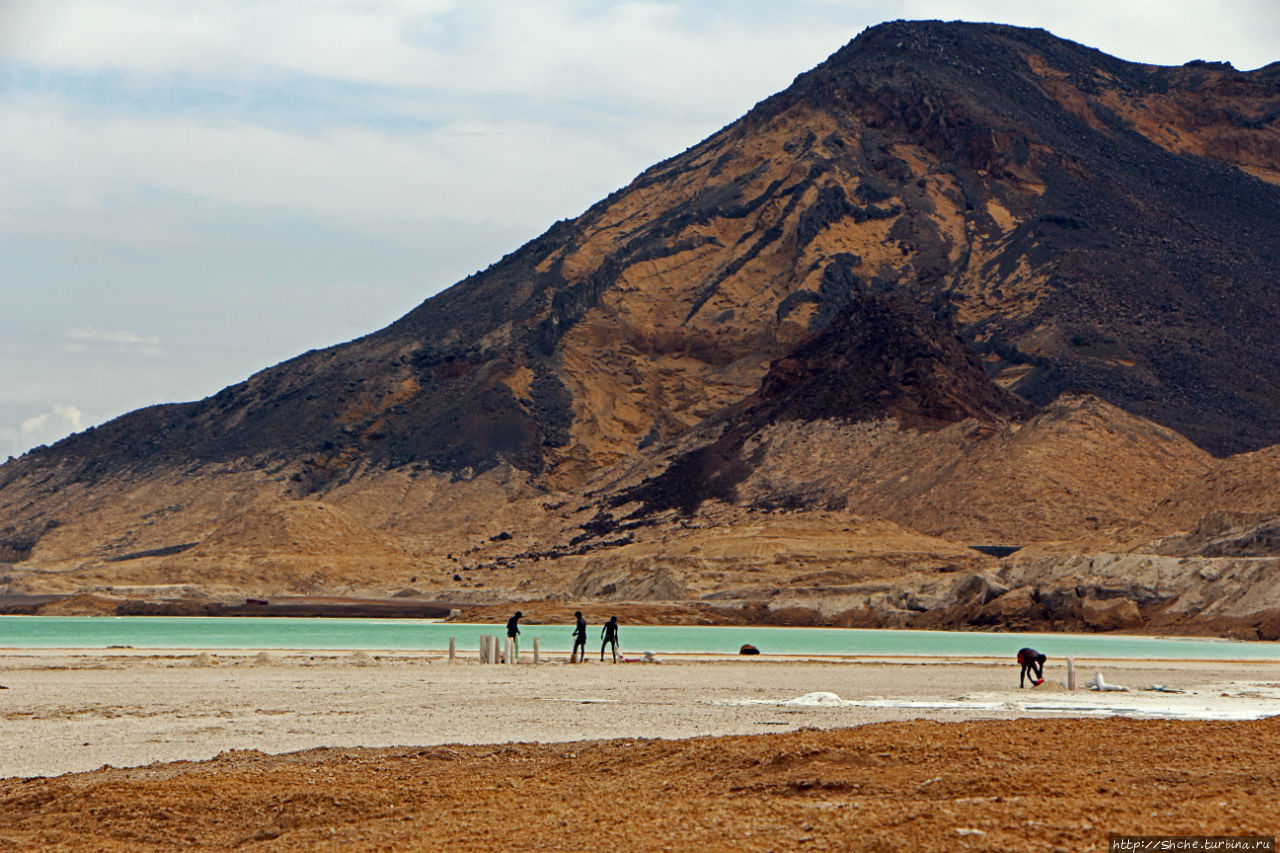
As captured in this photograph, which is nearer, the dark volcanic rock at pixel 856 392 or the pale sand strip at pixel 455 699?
the pale sand strip at pixel 455 699

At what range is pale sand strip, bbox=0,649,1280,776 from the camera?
1997 centimetres

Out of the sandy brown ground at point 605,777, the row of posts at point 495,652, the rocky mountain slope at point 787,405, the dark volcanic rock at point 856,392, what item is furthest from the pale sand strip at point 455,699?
the dark volcanic rock at point 856,392

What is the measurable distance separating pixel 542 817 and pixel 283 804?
259 centimetres

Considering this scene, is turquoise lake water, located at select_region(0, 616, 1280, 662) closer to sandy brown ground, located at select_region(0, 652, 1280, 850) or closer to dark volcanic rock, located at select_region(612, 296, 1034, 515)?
sandy brown ground, located at select_region(0, 652, 1280, 850)

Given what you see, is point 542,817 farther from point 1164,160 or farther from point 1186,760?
point 1164,160

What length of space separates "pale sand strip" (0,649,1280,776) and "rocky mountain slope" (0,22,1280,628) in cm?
3495

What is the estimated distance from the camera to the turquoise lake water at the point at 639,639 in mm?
52875

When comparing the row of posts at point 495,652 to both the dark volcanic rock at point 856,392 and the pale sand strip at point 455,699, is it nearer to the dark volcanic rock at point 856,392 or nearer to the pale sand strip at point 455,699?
the pale sand strip at point 455,699

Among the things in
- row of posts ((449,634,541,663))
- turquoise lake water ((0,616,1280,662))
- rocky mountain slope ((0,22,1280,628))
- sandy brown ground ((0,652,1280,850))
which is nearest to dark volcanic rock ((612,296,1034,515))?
rocky mountain slope ((0,22,1280,628))

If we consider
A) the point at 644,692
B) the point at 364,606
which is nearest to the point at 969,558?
the point at 364,606

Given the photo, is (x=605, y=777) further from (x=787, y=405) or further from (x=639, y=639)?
(x=787, y=405)

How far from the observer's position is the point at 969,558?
280 ft

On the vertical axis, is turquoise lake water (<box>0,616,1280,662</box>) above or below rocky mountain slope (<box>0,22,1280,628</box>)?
below

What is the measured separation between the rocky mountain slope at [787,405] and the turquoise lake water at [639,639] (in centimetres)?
688
